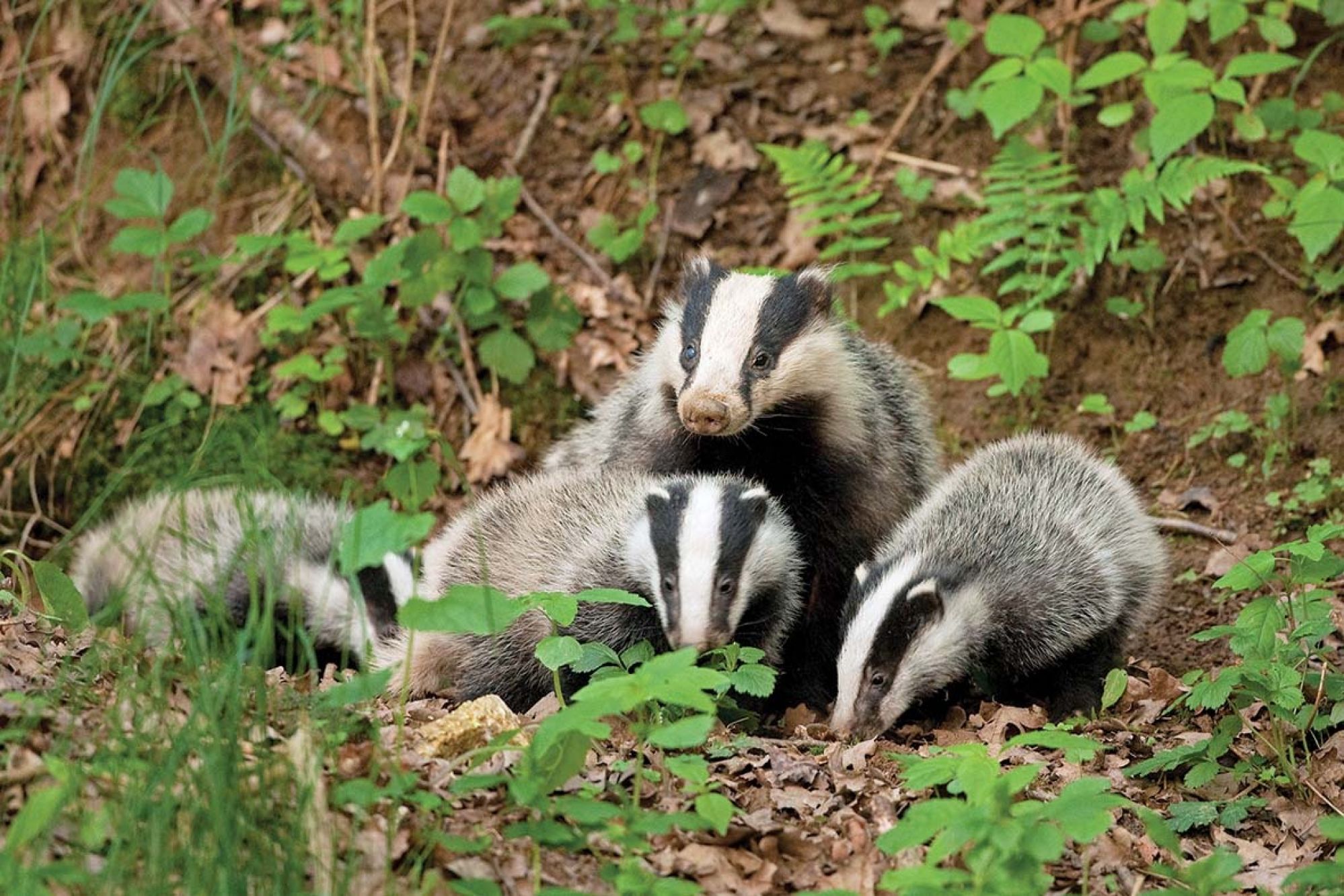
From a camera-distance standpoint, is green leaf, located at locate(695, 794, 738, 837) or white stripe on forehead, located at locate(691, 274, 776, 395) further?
white stripe on forehead, located at locate(691, 274, 776, 395)

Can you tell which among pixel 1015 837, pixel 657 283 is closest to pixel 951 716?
pixel 1015 837

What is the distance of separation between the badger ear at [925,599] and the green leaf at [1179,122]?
6.11 ft

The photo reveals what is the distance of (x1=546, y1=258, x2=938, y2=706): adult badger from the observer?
16.2ft

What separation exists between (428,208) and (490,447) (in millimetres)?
1024

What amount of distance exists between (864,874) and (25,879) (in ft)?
5.61

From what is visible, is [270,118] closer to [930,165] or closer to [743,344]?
[930,165]

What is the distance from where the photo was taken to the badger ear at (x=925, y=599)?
4.46 meters

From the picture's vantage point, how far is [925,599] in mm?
4461

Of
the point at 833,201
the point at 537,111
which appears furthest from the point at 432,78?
the point at 833,201

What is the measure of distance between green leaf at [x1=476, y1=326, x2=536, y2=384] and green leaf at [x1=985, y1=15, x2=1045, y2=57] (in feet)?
7.26

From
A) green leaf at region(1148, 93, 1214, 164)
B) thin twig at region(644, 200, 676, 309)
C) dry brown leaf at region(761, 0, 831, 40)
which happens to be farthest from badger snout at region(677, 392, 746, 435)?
dry brown leaf at region(761, 0, 831, 40)

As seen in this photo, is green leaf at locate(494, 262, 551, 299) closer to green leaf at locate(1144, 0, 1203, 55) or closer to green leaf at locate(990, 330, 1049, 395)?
green leaf at locate(990, 330, 1049, 395)

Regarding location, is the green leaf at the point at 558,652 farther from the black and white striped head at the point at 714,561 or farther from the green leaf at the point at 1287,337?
the green leaf at the point at 1287,337

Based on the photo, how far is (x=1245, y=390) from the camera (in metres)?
5.95
